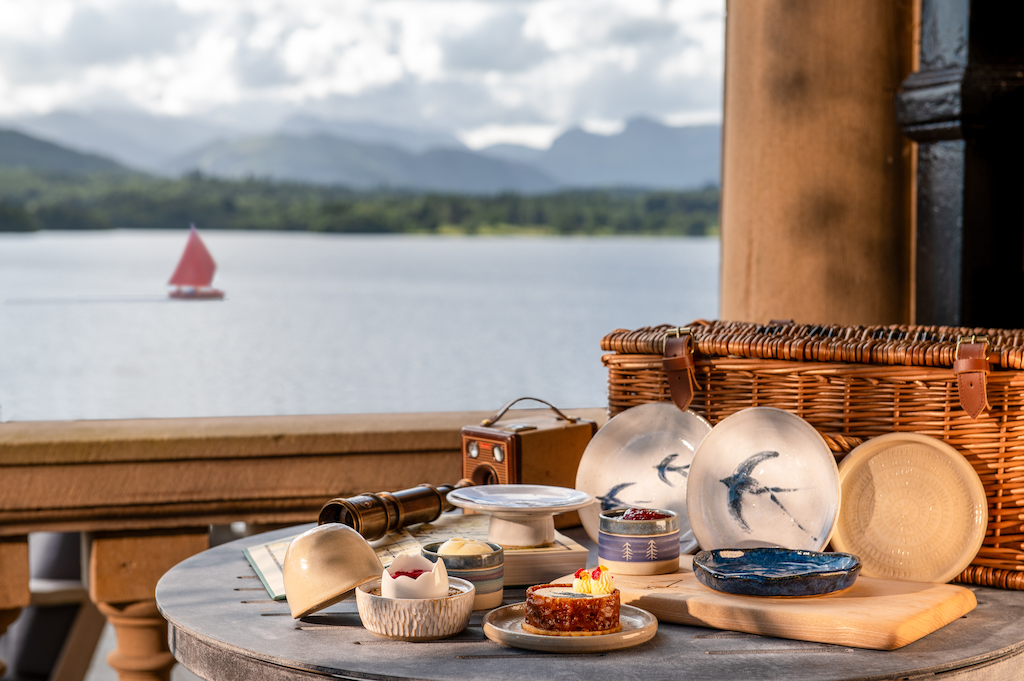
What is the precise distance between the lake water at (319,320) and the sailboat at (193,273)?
4cm

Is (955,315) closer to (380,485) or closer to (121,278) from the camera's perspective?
(380,485)

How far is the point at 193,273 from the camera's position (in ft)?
9.00

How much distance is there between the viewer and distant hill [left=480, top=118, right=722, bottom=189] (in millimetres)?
3316

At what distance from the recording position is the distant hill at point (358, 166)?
3.01 meters

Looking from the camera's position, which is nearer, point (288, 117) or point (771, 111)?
point (771, 111)

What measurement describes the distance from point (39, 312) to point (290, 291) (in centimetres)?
66

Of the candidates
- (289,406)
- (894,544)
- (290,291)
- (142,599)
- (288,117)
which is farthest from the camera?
(288,117)

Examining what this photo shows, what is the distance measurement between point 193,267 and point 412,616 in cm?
176

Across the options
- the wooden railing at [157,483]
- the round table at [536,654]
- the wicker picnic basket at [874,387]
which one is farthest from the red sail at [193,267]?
the round table at [536,654]

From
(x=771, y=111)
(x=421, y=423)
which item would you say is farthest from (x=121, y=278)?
(x=771, y=111)

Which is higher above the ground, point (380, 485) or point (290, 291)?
point (290, 291)

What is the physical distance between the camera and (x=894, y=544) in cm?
155

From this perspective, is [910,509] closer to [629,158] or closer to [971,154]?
[971,154]

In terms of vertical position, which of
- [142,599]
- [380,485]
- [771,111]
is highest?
[771,111]
